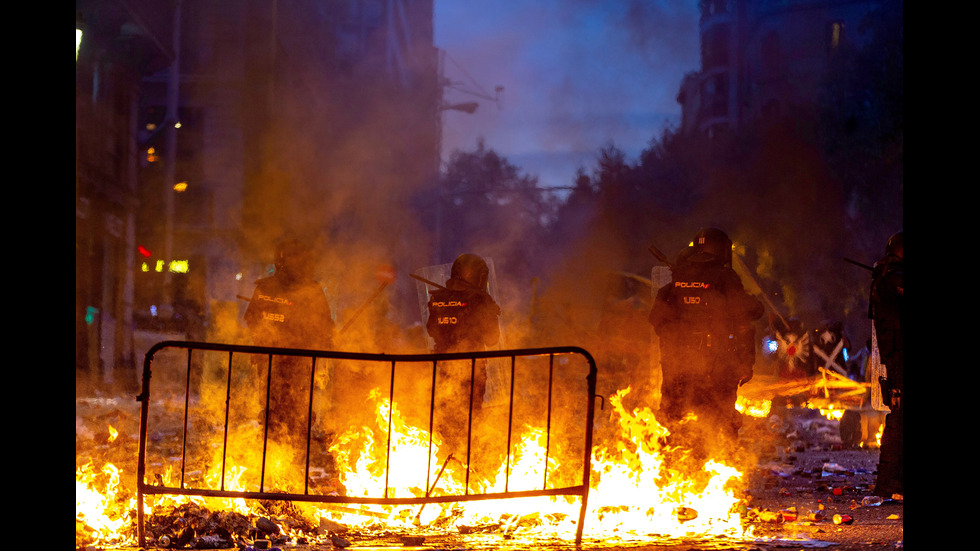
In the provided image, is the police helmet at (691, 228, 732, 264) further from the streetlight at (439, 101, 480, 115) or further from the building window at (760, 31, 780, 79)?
the building window at (760, 31, 780, 79)

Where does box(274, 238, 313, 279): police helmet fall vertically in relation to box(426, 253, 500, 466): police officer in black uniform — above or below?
above

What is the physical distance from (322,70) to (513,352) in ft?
63.0

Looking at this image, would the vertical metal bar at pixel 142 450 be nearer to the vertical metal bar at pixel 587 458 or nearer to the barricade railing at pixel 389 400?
the barricade railing at pixel 389 400

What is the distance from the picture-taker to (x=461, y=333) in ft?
24.7

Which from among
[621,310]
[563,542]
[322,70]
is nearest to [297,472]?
[563,542]

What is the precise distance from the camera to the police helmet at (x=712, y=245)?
6.82 meters

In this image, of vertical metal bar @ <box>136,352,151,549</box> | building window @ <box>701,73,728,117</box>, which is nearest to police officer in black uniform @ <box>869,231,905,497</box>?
vertical metal bar @ <box>136,352,151,549</box>

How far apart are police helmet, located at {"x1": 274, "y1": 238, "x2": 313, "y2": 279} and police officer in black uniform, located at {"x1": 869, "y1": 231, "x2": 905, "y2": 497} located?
5.02m

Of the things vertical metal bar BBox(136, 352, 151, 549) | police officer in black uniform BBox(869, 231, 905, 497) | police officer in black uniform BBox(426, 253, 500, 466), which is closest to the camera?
vertical metal bar BBox(136, 352, 151, 549)

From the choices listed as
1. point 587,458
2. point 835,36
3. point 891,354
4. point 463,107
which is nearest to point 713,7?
point 835,36

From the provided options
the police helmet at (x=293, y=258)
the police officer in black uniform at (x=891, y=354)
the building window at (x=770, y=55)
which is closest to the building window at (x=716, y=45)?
the building window at (x=770, y=55)

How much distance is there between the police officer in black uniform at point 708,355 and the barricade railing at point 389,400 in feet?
2.68

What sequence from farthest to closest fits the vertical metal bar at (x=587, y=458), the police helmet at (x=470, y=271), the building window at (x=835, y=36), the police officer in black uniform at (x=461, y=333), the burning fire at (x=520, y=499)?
the building window at (x=835, y=36), the police helmet at (x=470, y=271), the police officer in black uniform at (x=461, y=333), the burning fire at (x=520, y=499), the vertical metal bar at (x=587, y=458)

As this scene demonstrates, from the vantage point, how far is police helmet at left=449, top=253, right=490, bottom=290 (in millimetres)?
7746
